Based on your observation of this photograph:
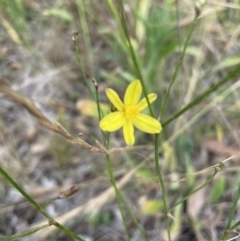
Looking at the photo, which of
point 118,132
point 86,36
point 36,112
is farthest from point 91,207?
point 86,36

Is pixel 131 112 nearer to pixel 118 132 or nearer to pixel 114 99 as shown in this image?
pixel 114 99

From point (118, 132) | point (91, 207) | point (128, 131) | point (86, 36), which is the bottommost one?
point (91, 207)

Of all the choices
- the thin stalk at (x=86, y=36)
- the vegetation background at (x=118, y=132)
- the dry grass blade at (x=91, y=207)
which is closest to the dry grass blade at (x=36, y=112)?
the vegetation background at (x=118, y=132)

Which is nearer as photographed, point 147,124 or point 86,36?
point 147,124

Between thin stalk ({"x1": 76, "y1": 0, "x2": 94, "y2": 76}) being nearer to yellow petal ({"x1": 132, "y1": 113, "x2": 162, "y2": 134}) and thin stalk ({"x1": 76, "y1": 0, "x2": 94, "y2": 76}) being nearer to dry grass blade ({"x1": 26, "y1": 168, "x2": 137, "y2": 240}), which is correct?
dry grass blade ({"x1": 26, "y1": 168, "x2": 137, "y2": 240})

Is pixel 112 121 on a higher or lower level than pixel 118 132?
higher

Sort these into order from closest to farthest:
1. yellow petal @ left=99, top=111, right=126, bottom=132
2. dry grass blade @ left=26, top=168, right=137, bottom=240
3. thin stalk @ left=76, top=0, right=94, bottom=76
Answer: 1. yellow petal @ left=99, top=111, right=126, bottom=132
2. dry grass blade @ left=26, top=168, right=137, bottom=240
3. thin stalk @ left=76, top=0, right=94, bottom=76

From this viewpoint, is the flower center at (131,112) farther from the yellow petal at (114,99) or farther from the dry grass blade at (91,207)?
the dry grass blade at (91,207)

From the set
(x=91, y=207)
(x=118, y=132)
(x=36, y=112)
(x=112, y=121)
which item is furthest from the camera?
(x=118, y=132)

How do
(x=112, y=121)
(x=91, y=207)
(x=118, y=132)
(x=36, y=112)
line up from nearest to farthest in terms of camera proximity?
1. (x=112, y=121)
2. (x=36, y=112)
3. (x=91, y=207)
4. (x=118, y=132)

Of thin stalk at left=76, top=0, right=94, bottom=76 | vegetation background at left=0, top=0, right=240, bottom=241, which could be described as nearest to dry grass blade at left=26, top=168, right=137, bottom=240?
vegetation background at left=0, top=0, right=240, bottom=241
